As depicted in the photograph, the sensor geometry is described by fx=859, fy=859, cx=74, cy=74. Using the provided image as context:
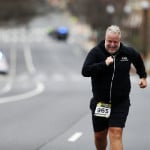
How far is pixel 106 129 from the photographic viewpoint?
34.1 feet

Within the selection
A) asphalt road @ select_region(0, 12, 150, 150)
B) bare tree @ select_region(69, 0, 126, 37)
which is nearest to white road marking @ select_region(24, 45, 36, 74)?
bare tree @ select_region(69, 0, 126, 37)

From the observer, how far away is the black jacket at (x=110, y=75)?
33.0ft

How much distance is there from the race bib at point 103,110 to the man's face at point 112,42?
0.63m

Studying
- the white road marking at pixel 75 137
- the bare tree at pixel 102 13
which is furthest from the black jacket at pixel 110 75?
the bare tree at pixel 102 13

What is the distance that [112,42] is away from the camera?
9.95 metres

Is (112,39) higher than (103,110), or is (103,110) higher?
(112,39)

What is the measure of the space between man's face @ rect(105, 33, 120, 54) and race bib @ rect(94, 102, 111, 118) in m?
0.63

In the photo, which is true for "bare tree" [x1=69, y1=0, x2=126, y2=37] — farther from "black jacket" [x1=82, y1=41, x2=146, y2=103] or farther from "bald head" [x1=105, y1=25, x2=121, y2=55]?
"bald head" [x1=105, y1=25, x2=121, y2=55]

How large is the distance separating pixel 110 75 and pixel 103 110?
418 mm

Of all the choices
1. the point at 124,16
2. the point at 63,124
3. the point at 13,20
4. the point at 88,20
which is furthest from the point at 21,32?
the point at 63,124

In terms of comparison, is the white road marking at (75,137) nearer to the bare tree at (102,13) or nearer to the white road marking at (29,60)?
the white road marking at (29,60)

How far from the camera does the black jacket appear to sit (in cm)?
1005

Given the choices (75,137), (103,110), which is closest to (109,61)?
(103,110)

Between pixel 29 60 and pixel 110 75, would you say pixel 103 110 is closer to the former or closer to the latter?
pixel 110 75
